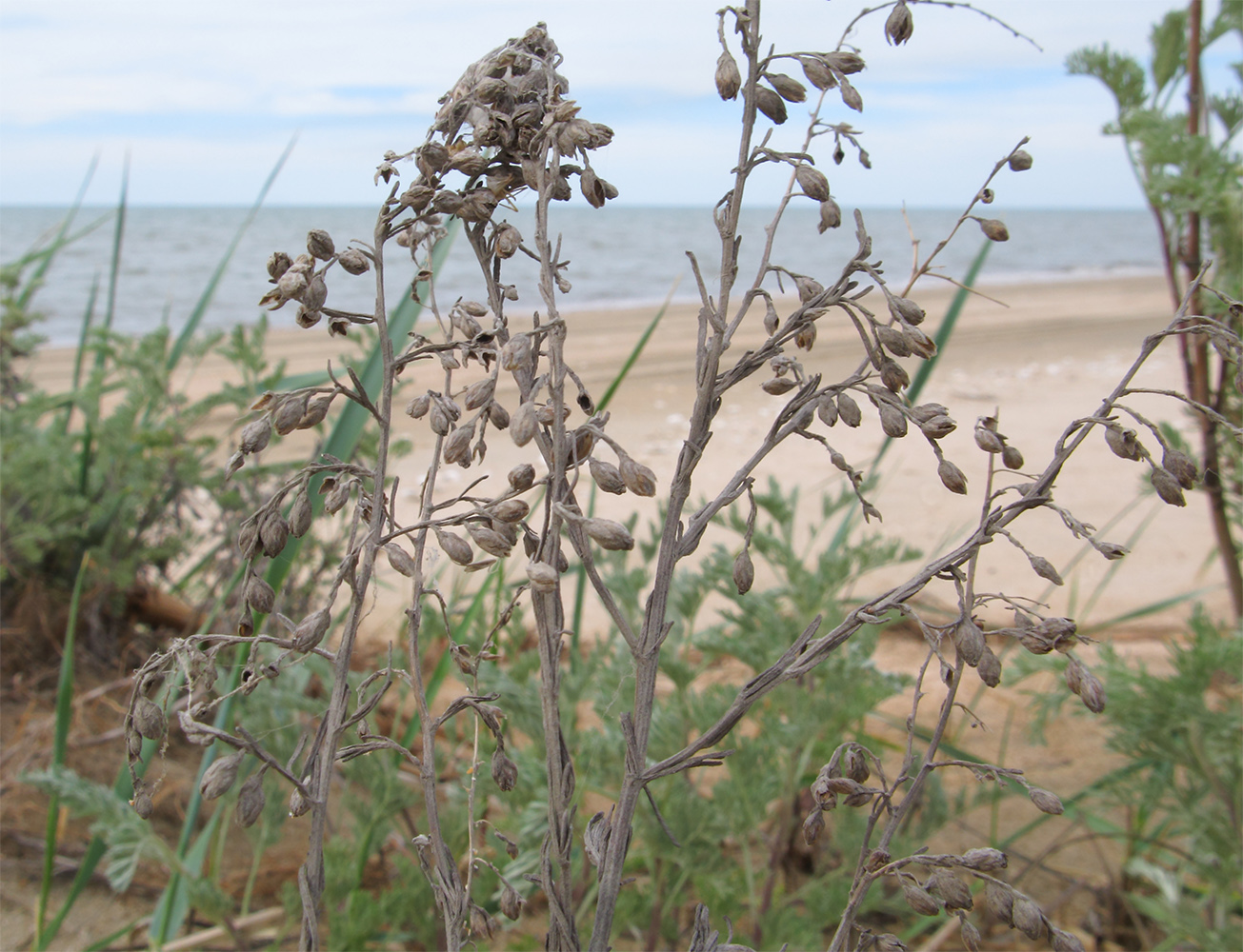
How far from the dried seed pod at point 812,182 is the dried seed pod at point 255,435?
447 mm

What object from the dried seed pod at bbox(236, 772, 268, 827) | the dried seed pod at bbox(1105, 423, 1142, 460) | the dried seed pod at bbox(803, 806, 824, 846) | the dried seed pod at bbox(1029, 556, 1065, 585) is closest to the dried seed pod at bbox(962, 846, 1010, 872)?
the dried seed pod at bbox(803, 806, 824, 846)

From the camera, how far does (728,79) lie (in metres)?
0.71

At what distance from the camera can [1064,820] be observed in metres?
2.53

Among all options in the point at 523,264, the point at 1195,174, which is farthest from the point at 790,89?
the point at 523,264

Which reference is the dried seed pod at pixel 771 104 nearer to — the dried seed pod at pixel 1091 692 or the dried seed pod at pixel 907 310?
the dried seed pod at pixel 907 310

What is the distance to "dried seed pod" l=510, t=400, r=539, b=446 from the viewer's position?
65 centimetres

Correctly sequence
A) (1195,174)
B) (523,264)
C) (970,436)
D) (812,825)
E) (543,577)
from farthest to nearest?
Result: (523,264) < (970,436) < (1195,174) < (812,825) < (543,577)

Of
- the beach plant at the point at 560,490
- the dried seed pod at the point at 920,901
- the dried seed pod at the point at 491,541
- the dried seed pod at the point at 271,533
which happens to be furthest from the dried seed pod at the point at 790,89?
the dried seed pod at the point at 920,901

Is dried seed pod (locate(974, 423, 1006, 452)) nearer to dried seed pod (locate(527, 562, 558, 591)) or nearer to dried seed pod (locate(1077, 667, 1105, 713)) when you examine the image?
dried seed pod (locate(1077, 667, 1105, 713))

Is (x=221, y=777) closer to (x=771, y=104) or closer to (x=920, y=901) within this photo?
(x=920, y=901)

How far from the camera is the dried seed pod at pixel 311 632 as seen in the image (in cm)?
68

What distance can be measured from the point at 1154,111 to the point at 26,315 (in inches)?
133

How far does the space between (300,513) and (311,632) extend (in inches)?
3.6

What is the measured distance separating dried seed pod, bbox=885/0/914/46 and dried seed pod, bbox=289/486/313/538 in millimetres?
590
